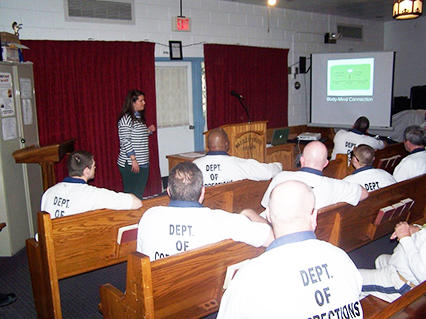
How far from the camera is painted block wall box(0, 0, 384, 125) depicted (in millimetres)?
5031

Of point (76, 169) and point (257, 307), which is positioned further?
point (76, 169)

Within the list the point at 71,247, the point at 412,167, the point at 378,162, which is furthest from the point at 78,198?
the point at 378,162

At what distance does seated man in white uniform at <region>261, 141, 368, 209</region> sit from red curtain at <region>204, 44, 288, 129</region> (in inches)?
167

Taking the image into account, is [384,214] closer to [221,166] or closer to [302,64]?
[221,166]

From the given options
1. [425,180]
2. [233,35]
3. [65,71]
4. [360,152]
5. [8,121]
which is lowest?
[425,180]

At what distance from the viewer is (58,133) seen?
529cm

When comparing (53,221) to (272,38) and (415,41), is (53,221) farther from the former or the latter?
(415,41)

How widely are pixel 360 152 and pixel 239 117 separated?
167 inches

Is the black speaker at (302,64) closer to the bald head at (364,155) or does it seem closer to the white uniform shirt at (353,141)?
the white uniform shirt at (353,141)

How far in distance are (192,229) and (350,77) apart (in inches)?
257

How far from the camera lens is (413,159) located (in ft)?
12.8

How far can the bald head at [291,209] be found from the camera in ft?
4.61

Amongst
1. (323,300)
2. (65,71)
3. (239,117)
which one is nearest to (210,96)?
(239,117)

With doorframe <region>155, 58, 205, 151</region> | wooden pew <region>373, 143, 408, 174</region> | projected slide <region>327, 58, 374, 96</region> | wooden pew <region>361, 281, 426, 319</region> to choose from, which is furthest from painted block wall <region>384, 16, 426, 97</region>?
wooden pew <region>361, 281, 426, 319</region>
